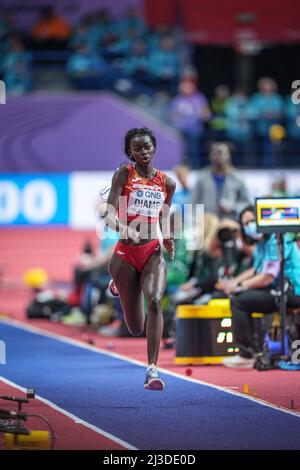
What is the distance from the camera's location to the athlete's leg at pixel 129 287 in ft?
31.3

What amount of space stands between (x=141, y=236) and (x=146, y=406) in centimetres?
143

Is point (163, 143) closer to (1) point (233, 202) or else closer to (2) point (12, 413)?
(1) point (233, 202)

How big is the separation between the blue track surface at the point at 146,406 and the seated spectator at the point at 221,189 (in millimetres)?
3020

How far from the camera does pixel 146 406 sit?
29.2ft

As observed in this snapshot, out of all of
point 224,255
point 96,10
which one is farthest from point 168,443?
point 96,10

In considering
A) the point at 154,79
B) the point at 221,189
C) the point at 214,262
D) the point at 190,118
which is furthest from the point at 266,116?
the point at 214,262

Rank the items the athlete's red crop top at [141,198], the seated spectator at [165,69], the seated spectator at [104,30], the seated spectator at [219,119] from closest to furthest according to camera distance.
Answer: the athlete's red crop top at [141,198], the seated spectator at [219,119], the seated spectator at [165,69], the seated spectator at [104,30]

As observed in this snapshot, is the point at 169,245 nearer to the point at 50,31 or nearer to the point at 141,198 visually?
the point at 141,198

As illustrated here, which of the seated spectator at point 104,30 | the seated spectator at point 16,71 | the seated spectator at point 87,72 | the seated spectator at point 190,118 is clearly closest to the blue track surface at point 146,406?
the seated spectator at point 190,118

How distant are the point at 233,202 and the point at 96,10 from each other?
12405 mm

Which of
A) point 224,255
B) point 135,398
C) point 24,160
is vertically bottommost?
point 135,398

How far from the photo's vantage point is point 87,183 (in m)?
22.4

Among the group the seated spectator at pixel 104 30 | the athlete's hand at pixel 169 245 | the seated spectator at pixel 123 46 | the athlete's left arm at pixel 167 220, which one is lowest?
the athlete's hand at pixel 169 245

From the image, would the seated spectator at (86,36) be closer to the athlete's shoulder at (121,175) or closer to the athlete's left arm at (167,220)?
the athlete's left arm at (167,220)
